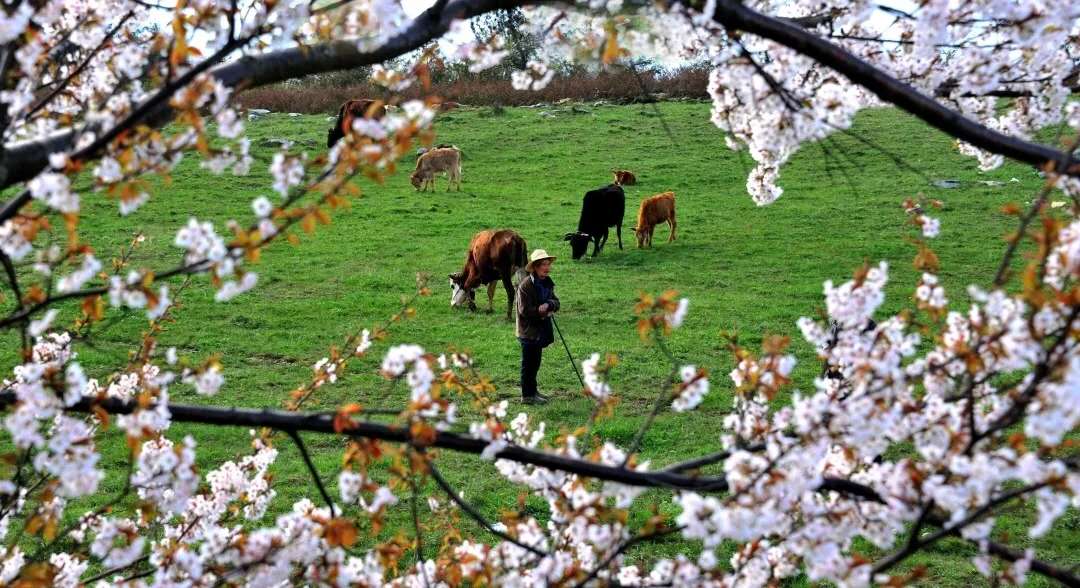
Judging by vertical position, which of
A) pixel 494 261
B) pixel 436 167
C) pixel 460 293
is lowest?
pixel 460 293

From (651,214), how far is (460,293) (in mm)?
5031

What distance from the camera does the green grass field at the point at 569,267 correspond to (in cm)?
1018

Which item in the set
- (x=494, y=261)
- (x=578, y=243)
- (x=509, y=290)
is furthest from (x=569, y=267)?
(x=494, y=261)

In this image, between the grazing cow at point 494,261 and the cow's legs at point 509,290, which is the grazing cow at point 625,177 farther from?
the cow's legs at point 509,290

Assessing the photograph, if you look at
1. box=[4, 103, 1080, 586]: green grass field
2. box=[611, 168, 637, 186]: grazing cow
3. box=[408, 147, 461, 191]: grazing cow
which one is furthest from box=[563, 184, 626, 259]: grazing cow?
box=[408, 147, 461, 191]: grazing cow

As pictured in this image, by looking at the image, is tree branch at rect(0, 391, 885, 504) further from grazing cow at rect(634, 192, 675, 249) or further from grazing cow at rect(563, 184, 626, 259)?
grazing cow at rect(634, 192, 675, 249)

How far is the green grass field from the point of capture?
10.2 m

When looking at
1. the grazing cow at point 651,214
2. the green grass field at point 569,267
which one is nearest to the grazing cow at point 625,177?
the green grass field at point 569,267

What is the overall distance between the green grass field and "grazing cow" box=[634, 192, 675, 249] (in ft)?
1.40

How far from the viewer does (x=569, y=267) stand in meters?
17.0

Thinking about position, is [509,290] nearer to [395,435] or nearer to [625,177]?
[625,177]

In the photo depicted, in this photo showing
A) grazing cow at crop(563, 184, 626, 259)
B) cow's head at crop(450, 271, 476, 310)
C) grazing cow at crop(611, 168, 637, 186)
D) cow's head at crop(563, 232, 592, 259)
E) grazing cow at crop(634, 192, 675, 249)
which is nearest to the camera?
cow's head at crop(450, 271, 476, 310)

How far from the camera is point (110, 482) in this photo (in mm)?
9156

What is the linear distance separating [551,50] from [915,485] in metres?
1.61
